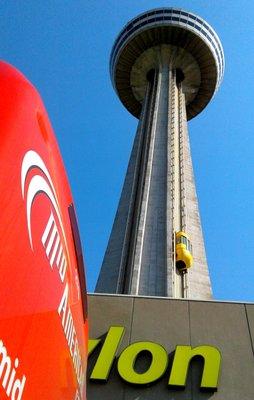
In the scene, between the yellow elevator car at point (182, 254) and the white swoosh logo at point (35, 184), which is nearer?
the white swoosh logo at point (35, 184)

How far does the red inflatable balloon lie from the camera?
319cm

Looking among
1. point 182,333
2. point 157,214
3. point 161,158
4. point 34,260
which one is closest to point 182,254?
point 157,214

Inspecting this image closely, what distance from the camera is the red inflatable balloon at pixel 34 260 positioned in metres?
3.19

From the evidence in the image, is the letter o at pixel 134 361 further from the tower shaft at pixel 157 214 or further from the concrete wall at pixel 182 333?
the tower shaft at pixel 157 214

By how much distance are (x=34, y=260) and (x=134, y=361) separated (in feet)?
34.8

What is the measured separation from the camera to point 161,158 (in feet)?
140

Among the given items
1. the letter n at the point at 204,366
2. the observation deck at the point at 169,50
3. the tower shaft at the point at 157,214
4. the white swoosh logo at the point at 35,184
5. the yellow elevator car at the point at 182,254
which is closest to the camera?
the white swoosh logo at the point at 35,184

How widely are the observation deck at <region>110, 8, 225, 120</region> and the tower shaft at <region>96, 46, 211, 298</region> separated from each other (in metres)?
5.61

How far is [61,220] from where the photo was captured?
4867 mm

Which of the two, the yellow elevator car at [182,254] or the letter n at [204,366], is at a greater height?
the yellow elevator car at [182,254]

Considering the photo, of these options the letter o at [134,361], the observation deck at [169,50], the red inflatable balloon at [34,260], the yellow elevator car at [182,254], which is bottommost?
the red inflatable balloon at [34,260]

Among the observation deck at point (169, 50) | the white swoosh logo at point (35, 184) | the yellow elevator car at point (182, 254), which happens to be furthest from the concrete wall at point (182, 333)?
the observation deck at point (169, 50)

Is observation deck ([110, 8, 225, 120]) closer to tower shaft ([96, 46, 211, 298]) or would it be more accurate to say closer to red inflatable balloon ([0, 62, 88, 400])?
tower shaft ([96, 46, 211, 298])

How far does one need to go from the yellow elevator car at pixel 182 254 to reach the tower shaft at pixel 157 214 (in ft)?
1.35
